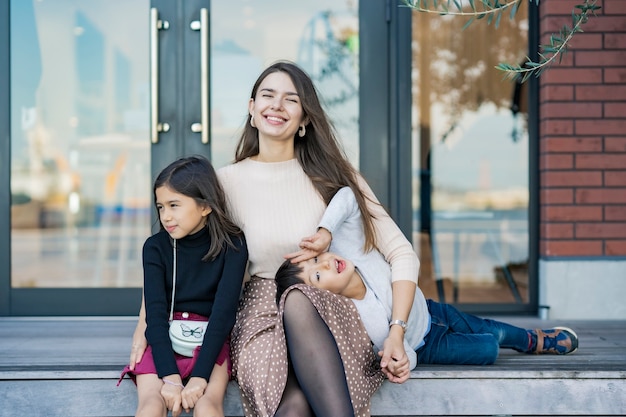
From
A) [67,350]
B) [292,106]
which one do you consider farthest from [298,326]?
[67,350]

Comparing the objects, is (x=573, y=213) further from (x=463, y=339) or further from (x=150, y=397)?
(x=150, y=397)

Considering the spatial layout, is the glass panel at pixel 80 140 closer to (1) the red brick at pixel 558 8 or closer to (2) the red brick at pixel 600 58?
(1) the red brick at pixel 558 8

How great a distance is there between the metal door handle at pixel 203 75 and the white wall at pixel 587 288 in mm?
1820

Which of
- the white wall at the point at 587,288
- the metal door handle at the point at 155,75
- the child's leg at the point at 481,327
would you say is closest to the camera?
the child's leg at the point at 481,327

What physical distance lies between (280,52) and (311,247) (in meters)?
1.95

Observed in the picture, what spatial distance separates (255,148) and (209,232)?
44cm

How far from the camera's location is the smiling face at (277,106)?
2629 mm

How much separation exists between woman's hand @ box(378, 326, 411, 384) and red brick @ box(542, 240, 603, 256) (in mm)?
1559

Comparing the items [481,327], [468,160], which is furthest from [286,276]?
[468,160]

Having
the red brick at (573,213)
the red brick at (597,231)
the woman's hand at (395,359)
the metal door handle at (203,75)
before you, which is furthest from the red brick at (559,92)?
the woman's hand at (395,359)

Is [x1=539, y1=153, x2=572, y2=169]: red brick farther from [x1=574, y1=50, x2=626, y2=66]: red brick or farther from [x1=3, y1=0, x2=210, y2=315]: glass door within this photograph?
[x1=3, y1=0, x2=210, y2=315]: glass door

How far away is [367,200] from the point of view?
2.68 m

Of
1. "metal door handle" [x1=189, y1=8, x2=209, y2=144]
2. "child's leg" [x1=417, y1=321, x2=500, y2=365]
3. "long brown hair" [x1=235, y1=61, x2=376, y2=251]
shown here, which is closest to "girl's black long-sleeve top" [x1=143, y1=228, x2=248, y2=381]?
"long brown hair" [x1=235, y1=61, x2=376, y2=251]

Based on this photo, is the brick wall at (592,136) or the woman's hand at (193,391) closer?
the woman's hand at (193,391)
